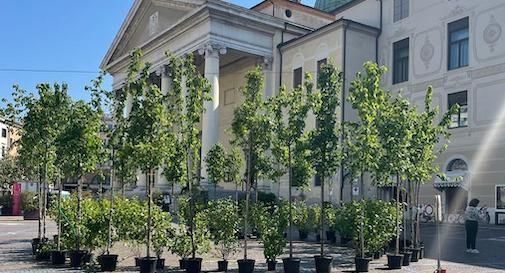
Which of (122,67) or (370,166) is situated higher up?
(122,67)

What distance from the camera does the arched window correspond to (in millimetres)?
31844

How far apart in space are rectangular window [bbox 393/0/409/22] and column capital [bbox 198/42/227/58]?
1162 centimetres

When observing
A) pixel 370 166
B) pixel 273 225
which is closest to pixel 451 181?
pixel 370 166

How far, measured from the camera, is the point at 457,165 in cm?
3234

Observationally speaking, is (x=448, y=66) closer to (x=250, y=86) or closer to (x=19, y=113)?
Answer: (x=250, y=86)

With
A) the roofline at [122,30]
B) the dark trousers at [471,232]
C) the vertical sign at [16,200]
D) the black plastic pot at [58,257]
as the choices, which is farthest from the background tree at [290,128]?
the roofline at [122,30]

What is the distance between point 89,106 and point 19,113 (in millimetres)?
2180

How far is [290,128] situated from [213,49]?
2726 cm

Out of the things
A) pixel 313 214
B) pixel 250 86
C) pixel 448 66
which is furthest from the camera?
pixel 448 66

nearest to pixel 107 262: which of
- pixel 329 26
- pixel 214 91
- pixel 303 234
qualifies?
pixel 303 234

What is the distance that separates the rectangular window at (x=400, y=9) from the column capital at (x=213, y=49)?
1162 cm

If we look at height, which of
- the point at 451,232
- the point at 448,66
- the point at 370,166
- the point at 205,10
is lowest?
→ the point at 451,232

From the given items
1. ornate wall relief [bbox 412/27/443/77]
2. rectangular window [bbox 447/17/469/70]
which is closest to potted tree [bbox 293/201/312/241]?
rectangular window [bbox 447/17/469/70]

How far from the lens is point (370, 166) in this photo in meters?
14.0
